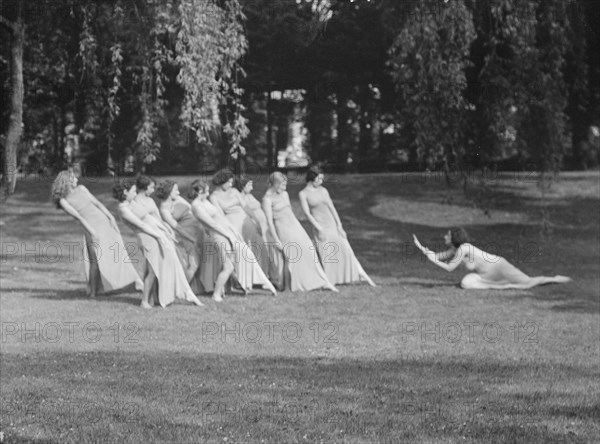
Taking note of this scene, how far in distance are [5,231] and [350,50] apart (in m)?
15.7

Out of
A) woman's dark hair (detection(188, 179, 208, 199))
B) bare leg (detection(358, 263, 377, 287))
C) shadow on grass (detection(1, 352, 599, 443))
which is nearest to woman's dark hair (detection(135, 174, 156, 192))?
woman's dark hair (detection(188, 179, 208, 199))

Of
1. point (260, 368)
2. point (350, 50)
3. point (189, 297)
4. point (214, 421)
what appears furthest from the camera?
point (350, 50)

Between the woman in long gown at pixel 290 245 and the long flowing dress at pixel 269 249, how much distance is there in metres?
0.14

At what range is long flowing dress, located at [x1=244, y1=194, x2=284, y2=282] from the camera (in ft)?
60.5

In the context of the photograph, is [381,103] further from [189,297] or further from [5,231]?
[189,297]

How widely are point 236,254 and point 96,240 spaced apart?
231cm

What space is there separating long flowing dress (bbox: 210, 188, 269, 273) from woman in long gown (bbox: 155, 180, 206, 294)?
63 cm

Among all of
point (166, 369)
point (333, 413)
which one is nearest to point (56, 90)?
point (166, 369)

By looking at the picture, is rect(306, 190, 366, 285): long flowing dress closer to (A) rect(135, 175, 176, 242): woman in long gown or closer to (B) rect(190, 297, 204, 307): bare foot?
(A) rect(135, 175, 176, 242): woman in long gown

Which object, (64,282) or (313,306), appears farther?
(64,282)

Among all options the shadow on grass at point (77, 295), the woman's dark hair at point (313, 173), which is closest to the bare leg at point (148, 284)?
the shadow on grass at point (77, 295)

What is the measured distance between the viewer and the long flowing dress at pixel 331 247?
18.7m

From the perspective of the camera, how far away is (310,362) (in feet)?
36.8

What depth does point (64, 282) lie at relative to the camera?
1938 centimetres
